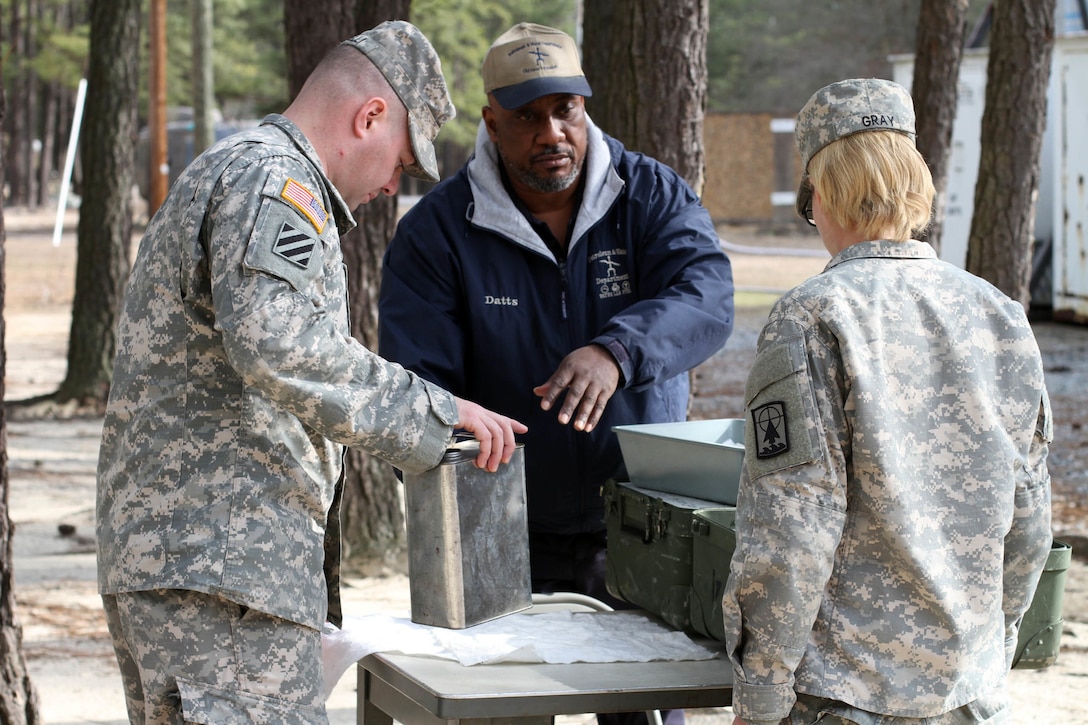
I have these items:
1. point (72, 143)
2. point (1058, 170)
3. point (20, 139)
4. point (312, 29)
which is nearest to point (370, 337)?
point (312, 29)

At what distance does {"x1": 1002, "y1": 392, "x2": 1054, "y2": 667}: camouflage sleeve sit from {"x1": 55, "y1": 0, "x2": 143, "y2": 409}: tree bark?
908 centimetres

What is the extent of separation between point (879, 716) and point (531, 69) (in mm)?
1692

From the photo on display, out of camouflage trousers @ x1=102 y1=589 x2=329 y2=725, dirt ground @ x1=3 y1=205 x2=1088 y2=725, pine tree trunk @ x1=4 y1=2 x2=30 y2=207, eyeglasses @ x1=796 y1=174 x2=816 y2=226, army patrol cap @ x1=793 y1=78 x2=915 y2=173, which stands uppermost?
pine tree trunk @ x1=4 y1=2 x2=30 y2=207

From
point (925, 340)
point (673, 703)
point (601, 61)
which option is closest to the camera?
point (925, 340)

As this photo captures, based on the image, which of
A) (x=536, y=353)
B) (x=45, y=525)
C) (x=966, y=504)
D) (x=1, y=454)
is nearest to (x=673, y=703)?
(x=966, y=504)

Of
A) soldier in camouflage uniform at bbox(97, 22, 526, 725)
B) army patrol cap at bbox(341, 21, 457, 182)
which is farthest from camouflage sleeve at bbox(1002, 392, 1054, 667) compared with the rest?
army patrol cap at bbox(341, 21, 457, 182)

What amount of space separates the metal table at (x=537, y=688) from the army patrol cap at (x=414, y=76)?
0.88 meters

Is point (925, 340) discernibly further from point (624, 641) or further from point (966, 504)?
point (624, 641)

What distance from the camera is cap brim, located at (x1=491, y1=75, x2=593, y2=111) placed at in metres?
3.01

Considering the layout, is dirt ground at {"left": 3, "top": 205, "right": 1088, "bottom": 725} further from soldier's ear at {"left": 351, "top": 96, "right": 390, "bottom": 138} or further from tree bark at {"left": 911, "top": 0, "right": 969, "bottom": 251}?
soldier's ear at {"left": 351, "top": 96, "right": 390, "bottom": 138}

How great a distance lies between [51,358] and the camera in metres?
13.7

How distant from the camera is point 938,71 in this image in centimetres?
914

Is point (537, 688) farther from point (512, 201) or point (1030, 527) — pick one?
point (512, 201)

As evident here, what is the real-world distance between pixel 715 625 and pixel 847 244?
0.79 metres
